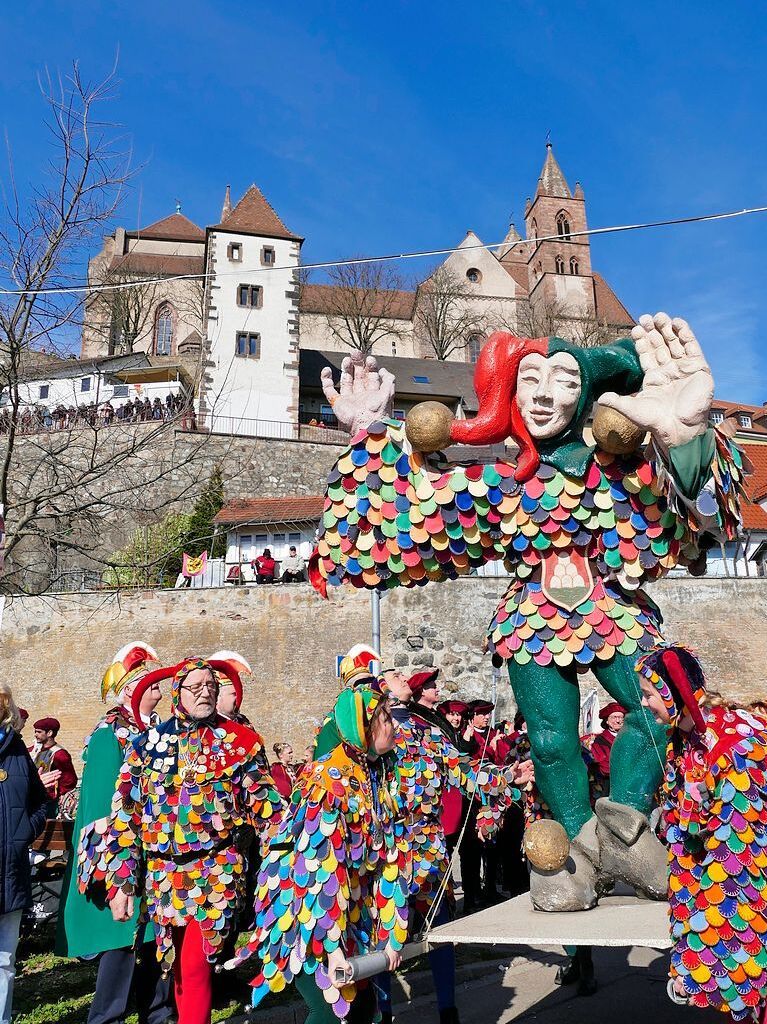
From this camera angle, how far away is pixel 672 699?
3025 millimetres

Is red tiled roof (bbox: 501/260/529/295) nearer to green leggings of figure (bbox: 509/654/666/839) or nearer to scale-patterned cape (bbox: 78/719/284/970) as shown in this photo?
scale-patterned cape (bbox: 78/719/284/970)

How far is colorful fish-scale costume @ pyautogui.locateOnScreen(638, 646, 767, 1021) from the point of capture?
2.76 metres

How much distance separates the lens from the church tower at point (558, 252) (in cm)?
4844

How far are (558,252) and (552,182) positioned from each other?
6678 mm

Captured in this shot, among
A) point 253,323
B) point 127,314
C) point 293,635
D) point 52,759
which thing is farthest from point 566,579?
point 127,314

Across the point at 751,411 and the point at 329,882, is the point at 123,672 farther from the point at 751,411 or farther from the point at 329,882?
the point at 751,411

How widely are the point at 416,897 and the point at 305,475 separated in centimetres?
2667

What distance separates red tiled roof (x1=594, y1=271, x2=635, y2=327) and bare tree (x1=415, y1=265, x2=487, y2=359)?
7.51 metres

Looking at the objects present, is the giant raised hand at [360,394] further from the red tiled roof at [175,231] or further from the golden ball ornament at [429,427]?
the red tiled roof at [175,231]

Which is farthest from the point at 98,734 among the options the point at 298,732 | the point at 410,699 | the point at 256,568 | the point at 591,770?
the point at 256,568

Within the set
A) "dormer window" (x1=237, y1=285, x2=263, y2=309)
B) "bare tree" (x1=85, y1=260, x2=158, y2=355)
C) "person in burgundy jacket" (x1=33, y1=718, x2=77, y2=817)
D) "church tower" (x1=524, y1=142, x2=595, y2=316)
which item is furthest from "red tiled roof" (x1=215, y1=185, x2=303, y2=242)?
"person in burgundy jacket" (x1=33, y1=718, x2=77, y2=817)

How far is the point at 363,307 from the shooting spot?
47.5 metres

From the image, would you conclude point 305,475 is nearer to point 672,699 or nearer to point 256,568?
point 256,568

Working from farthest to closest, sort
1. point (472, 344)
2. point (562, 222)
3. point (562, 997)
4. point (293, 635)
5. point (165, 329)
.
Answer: point (562, 222) < point (472, 344) < point (165, 329) < point (293, 635) < point (562, 997)
